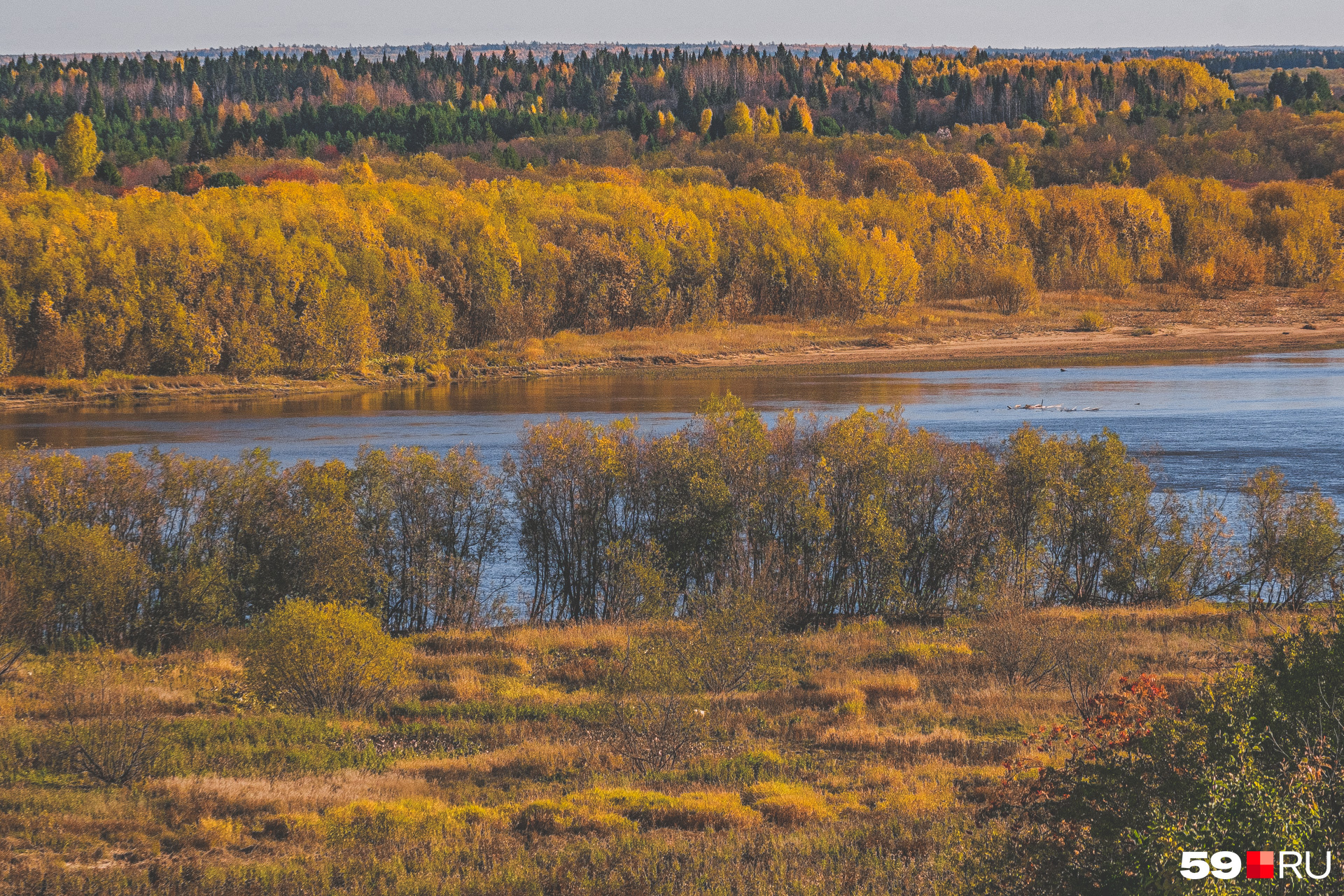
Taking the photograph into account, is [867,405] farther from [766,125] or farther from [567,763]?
[766,125]

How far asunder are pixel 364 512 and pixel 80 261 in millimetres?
48728

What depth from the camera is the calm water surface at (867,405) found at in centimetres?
4328

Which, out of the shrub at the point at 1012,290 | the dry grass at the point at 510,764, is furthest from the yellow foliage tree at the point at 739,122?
the dry grass at the point at 510,764

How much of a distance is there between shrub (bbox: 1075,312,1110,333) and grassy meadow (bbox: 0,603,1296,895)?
68.1 meters

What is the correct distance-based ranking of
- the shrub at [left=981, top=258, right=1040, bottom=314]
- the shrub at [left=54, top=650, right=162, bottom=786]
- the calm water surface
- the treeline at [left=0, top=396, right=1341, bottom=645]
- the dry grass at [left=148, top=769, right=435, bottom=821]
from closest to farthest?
the dry grass at [left=148, top=769, right=435, bottom=821] → the shrub at [left=54, top=650, right=162, bottom=786] → the treeline at [left=0, top=396, right=1341, bottom=645] → the calm water surface → the shrub at [left=981, top=258, right=1040, bottom=314]

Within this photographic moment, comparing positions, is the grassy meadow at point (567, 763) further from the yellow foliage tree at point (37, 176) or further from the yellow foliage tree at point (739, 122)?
the yellow foliage tree at point (739, 122)

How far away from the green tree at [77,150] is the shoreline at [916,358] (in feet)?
244

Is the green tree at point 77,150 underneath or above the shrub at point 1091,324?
above

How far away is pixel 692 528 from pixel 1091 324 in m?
68.0

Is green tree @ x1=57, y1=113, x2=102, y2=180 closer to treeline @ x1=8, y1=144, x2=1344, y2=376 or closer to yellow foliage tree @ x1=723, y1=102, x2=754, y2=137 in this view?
treeline @ x1=8, y1=144, x2=1344, y2=376

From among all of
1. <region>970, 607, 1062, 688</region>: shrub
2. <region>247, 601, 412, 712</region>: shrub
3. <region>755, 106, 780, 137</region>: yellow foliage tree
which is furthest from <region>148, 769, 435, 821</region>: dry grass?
<region>755, 106, 780, 137</region>: yellow foliage tree

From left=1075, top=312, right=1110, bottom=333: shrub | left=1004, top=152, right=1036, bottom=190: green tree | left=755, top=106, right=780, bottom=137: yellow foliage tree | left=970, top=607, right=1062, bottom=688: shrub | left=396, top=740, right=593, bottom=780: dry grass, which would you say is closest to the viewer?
left=396, top=740, right=593, bottom=780: dry grass

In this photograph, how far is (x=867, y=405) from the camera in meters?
56.4

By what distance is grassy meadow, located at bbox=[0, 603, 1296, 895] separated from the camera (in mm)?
11109
